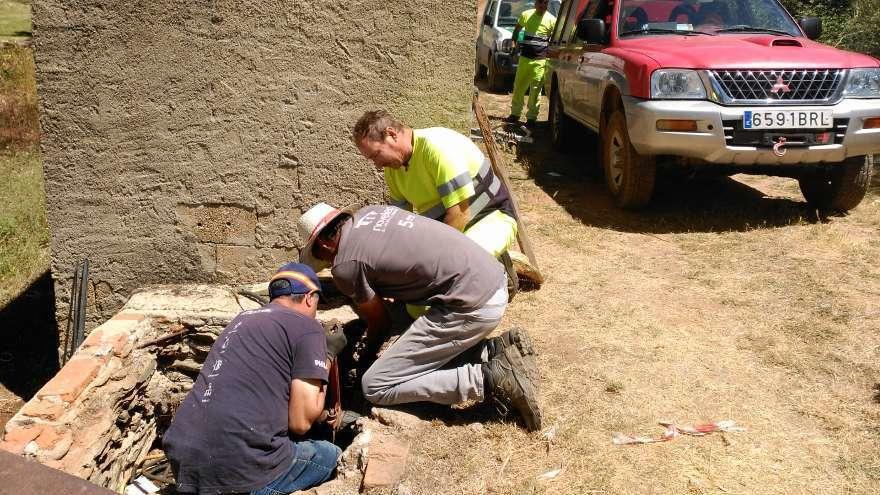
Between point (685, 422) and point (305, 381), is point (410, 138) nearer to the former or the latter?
point (305, 381)

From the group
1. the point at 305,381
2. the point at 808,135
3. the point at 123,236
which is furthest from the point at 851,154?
the point at 123,236

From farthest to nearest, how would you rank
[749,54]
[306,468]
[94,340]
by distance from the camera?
[749,54] → [94,340] → [306,468]

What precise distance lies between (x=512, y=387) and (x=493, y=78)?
11060 millimetres

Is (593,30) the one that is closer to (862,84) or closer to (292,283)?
(862,84)

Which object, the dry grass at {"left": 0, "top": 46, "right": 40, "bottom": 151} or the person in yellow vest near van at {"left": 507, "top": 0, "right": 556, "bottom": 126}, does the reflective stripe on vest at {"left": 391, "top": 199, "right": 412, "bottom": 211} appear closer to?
the person in yellow vest near van at {"left": 507, "top": 0, "right": 556, "bottom": 126}

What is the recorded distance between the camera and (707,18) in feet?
23.0

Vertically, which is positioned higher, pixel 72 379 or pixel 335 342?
pixel 335 342

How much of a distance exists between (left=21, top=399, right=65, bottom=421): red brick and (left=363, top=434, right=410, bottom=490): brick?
158cm

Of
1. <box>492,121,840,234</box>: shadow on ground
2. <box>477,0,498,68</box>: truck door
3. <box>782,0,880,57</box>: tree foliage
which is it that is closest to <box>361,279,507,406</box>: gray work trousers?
<box>492,121,840,234</box>: shadow on ground

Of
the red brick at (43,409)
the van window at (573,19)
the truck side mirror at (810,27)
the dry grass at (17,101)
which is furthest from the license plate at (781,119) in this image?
the dry grass at (17,101)

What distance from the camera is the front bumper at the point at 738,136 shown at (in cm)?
588

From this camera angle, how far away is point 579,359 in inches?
172

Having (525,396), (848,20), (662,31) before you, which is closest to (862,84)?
(662,31)

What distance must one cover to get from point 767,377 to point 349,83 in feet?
9.54
